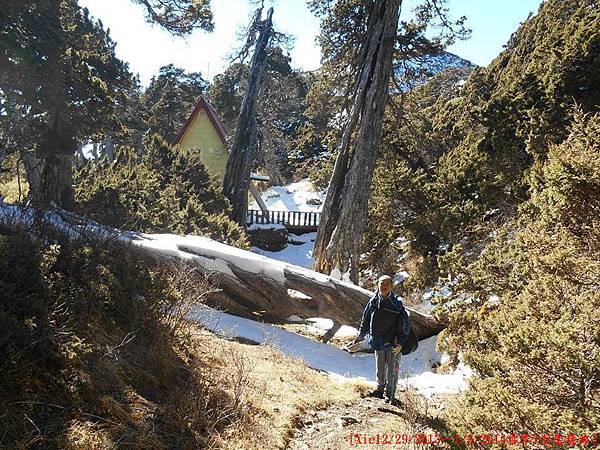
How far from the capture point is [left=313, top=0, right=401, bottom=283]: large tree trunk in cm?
1148

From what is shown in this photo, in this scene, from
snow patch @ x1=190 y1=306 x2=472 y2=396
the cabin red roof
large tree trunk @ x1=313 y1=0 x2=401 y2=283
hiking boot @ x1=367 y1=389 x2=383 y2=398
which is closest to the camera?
hiking boot @ x1=367 y1=389 x2=383 y2=398

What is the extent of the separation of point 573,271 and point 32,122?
Result: 1135cm

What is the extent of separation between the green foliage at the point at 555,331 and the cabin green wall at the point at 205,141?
2267cm

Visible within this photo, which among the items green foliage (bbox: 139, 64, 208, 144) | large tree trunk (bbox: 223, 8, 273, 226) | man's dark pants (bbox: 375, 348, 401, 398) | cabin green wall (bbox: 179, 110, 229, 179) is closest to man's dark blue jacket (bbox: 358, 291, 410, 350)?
man's dark pants (bbox: 375, 348, 401, 398)

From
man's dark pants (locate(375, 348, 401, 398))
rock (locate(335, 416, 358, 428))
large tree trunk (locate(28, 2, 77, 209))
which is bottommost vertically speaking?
rock (locate(335, 416, 358, 428))

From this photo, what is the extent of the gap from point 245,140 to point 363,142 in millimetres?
10047

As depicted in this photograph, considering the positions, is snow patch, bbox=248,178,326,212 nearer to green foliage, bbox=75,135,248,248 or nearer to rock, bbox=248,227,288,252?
rock, bbox=248,227,288,252

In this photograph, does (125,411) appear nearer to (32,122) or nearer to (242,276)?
(242,276)

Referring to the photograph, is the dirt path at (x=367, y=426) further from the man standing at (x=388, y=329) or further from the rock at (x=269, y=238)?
the rock at (x=269, y=238)

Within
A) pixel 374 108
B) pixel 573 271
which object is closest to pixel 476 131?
pixel 374 108

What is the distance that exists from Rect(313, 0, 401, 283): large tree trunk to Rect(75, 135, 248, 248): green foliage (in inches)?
144

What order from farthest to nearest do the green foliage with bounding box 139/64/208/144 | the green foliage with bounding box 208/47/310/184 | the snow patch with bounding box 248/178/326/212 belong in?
the green foliage with bounding box 139/64/208/144
the snow patch with bounding box 248/178/326/212
the green foliage with bounding box 208/47/310/184

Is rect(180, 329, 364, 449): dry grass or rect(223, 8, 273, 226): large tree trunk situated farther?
rect(223, 8, 273, 226): large tree trunk

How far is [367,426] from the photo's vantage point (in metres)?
4.86
